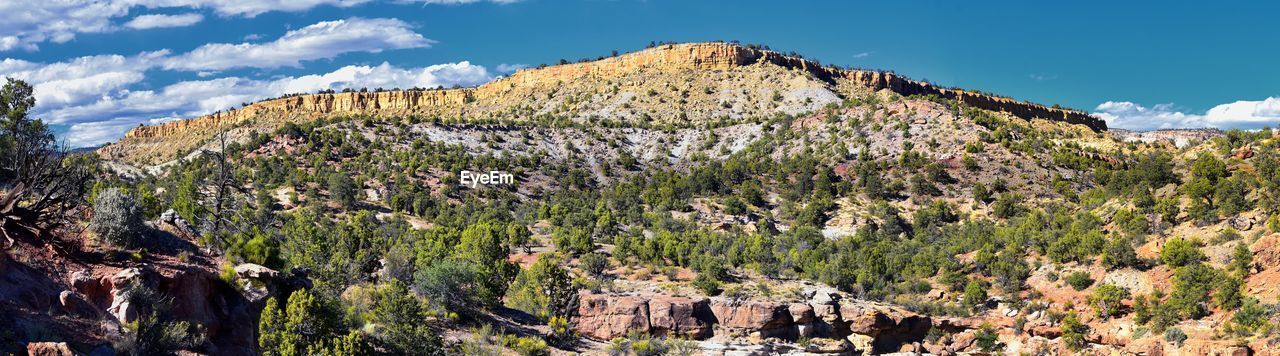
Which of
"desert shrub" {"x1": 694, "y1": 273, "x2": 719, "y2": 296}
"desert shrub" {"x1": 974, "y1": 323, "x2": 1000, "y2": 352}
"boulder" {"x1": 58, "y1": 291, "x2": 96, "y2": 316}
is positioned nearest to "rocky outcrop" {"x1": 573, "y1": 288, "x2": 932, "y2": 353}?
"desert shrub" {"x1": 694, "y1": 273, "x2": 719, "y2": 296}

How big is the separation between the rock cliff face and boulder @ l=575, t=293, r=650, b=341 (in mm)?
61452

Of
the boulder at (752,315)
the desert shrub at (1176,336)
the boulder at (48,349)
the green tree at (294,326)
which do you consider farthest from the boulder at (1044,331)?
the boulder at (48,349)

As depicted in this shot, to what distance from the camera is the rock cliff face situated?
322 ft

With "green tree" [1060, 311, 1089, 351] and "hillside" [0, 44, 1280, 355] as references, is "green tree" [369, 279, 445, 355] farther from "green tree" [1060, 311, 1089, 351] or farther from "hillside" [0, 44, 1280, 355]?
"green tree" [1060, 311, 1089, 351]

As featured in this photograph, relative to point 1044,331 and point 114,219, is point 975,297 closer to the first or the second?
point 1044,331

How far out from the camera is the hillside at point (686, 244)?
1747 centimetres

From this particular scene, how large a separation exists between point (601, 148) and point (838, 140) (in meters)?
22.7

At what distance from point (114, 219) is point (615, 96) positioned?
287 feet

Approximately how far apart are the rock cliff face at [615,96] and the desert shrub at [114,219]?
77.4m

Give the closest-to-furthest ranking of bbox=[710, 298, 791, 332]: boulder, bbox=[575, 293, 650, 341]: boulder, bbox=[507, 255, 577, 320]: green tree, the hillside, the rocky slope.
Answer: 1. the rocky slope
2. the hillside
3. bbox=[507, 255, 577, 320]: green tree
4. bbox=[575, 293, 650, 341]: boulder
5. bbox=[710, 298, 791, 332]: boulder

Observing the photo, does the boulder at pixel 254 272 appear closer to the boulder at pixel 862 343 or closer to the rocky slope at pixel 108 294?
the rocky slope at pixel 108 294

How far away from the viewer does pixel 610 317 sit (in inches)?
1224

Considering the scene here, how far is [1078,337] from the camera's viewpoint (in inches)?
1296

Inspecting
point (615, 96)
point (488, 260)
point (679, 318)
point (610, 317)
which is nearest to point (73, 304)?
point (488, 260)
